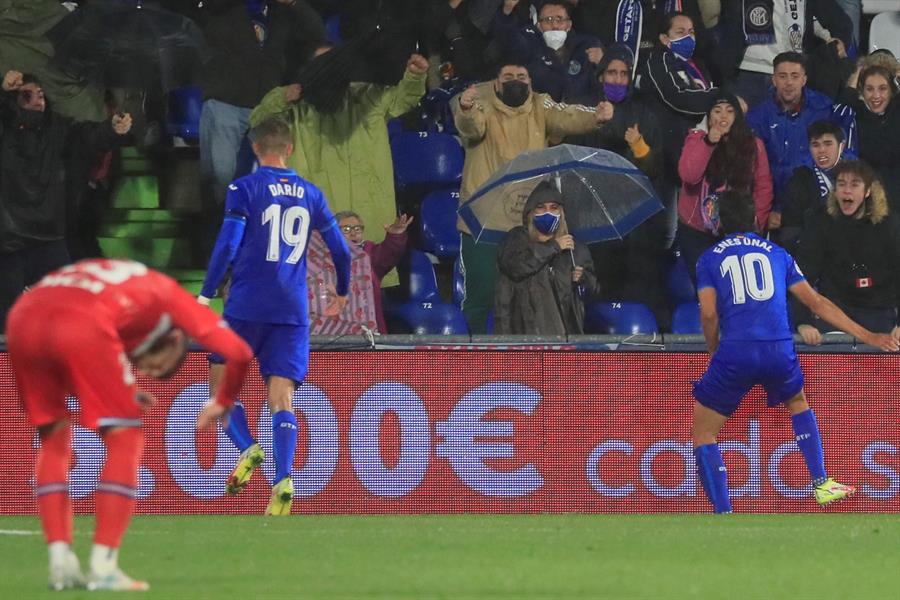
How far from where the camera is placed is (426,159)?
14.5 m

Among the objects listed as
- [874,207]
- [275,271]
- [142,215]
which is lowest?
[275,271]

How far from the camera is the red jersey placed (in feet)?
20.4

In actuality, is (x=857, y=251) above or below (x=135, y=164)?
below

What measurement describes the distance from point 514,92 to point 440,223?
143 cm

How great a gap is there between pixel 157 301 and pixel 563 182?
7768 mm

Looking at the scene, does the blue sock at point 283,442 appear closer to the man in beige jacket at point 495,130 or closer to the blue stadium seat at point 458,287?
the man in beige jacket at point 495,130

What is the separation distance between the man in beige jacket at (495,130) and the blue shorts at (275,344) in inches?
126

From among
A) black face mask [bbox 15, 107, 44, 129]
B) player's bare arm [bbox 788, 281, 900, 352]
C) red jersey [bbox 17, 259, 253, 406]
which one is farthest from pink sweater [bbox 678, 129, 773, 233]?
red jersey [bbox 17, 259, 253, 406]

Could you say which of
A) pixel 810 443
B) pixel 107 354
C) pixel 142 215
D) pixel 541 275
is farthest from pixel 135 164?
pixel 107 354

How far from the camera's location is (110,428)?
6.26 m

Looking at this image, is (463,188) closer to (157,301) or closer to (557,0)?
(557,0)

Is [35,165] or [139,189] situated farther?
[139,189]

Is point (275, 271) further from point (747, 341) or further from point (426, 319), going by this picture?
point (426, 319)

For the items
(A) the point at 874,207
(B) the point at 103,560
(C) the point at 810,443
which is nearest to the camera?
(B) the point at 103,560
